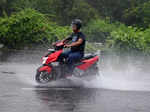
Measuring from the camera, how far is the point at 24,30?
18797mm

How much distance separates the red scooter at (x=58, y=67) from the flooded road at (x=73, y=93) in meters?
0.24

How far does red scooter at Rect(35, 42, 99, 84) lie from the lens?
1099 centimetres

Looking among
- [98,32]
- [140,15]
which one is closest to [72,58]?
[98,32]

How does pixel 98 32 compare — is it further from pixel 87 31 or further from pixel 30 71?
pixel 30 71

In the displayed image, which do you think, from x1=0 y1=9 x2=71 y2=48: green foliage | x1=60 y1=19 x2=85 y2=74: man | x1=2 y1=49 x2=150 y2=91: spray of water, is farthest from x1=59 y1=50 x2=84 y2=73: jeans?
x1=0 y1=9 x2=71 y2=48: green foliage

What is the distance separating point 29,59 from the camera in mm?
17594

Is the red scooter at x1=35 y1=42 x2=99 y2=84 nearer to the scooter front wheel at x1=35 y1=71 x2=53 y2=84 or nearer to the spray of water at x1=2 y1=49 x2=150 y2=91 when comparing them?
the scooter front wheel at x1=35 y1=71 x2=53 y2=84

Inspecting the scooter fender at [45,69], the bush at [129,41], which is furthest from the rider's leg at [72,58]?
the bush at [129,41]

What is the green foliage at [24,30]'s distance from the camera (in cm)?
1875

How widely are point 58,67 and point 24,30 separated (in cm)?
795

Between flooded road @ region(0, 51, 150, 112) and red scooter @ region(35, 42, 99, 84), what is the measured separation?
0.79 ft

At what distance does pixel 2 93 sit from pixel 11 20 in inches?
403

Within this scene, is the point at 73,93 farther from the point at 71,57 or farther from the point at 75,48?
the point at 75,48

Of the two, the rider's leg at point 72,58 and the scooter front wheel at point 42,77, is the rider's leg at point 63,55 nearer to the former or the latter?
the rider's leg at point 72,58
